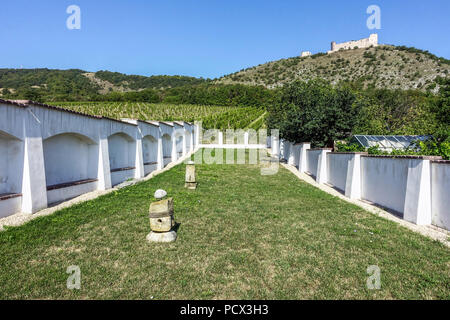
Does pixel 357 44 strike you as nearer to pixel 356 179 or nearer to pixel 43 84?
pixel 43 84

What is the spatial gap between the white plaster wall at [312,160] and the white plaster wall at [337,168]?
1.48 m

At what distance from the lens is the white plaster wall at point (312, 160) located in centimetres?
1566

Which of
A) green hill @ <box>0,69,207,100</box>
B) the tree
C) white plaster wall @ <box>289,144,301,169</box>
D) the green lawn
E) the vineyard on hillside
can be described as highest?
green hill @ <box>0,69,207,100</box>

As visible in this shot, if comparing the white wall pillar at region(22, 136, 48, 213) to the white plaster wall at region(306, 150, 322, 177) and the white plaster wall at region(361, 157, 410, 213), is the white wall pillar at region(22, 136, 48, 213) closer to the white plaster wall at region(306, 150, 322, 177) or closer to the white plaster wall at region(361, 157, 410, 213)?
the white plaster wall at region(361, 157, 410, 213)

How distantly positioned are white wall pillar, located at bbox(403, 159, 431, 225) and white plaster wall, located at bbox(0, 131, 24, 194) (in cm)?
1017

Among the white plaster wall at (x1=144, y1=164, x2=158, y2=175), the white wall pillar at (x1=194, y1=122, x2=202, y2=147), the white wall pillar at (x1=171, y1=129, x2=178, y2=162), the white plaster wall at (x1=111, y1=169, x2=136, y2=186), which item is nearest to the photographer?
the white plaster wall at (x1=111, y1=169, x2=136, y2=186)

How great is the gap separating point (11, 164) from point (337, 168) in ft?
39.8

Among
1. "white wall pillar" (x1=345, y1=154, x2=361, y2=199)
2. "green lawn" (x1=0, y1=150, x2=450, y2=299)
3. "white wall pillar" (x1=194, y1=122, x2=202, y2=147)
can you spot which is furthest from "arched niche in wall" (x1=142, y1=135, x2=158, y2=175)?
"white wall pillar" (x1=194, y1=122, x2=202, y2=147)

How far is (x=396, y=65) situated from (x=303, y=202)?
105m

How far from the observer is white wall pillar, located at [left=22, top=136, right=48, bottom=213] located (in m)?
7.07

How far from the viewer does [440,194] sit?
20.8 feet

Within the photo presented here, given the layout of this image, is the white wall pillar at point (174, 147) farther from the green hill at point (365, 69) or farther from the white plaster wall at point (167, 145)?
the green hill at point (365, 69)

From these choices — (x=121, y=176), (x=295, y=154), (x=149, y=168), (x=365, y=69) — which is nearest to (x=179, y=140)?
(x=149, y=168)

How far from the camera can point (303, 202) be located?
907 centimetres
